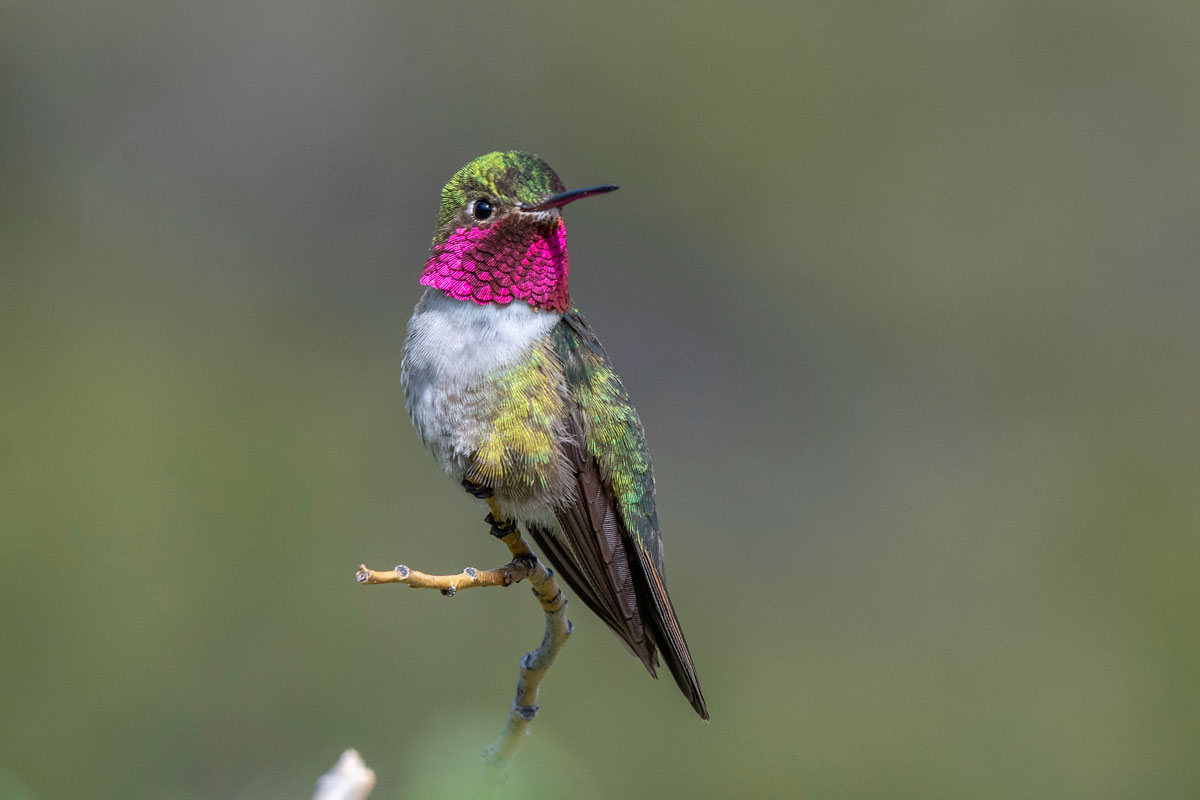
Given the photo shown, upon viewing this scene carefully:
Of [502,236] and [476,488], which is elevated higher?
[502,236]

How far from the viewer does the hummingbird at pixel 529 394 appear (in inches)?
56.7

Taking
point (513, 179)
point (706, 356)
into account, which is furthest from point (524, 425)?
point (706, 356)

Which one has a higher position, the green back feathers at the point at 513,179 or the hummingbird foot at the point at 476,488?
the green back feathers at the point at 513,179

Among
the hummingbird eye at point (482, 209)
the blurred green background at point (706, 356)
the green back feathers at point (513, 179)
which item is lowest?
the blurred green background at point (706, 356)

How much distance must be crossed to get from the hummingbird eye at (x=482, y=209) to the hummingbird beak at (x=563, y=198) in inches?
2.0

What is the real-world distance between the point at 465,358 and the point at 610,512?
30cm

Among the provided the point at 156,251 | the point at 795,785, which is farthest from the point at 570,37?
the point at 795,785

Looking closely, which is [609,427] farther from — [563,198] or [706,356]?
[706,356]

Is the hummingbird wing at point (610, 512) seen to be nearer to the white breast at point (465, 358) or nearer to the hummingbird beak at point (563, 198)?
the white breast at point (465, 358)

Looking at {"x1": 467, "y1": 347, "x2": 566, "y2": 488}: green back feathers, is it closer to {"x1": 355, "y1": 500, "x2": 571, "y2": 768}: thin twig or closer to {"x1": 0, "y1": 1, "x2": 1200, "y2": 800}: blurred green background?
{"x1": 355, "y1": 500, "x2": 571, "y2": 768}: thin twig

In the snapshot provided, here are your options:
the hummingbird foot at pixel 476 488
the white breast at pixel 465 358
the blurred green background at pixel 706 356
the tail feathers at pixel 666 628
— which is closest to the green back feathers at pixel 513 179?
the white breast at pixel 465 358

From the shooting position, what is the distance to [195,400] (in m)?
4.09

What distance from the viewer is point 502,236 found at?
1.42m

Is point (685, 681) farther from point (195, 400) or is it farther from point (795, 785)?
point (195, 400)
